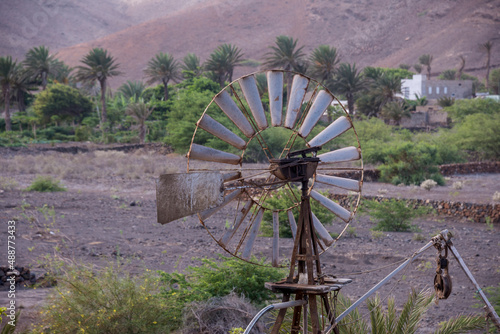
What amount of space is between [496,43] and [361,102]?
59.9 meters

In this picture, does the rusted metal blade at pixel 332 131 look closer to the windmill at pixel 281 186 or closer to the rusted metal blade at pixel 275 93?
the windmill at pixel 281 186

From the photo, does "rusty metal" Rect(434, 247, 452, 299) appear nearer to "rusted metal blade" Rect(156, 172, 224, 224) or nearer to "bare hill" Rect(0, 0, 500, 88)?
"rusted metal blade" Rect(156, 172, 224, 224)

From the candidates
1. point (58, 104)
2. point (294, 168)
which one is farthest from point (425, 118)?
point (294, 168)

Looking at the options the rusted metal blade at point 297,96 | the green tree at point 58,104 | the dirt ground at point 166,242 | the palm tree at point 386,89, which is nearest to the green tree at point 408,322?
the dirt ground at point 166,242

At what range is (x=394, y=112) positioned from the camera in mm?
37156

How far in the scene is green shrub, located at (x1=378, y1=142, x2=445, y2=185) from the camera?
20.3 metres

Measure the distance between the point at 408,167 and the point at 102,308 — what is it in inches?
713

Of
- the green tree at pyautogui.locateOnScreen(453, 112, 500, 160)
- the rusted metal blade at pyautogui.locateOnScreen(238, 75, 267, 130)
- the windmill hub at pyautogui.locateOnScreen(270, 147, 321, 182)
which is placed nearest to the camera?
the windmill hub at pyautogui.locateOnScreen(270, 147, 321, 182)

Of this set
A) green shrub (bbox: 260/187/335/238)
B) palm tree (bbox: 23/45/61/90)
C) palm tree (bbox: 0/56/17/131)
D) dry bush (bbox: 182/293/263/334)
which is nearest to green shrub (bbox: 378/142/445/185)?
green shrub (bbox: 260/187/335/238)

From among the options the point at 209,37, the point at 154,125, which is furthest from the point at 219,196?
the point at 209,37

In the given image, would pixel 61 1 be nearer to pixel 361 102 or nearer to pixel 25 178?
pixel 361 102

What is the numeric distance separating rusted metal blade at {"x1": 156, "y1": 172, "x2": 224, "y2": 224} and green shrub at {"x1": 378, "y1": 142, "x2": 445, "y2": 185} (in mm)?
18565

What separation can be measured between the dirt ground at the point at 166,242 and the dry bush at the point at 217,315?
1193 millimetres

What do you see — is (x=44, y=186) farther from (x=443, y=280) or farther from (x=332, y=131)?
(x=443, y=280)
